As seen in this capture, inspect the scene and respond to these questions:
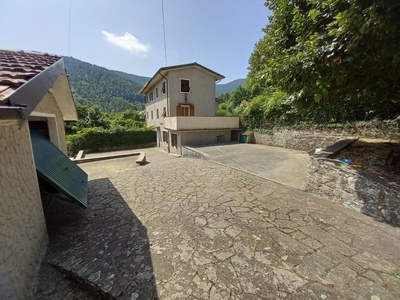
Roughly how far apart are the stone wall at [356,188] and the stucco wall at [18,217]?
616 cm

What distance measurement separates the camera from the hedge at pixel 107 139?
56.7 ft

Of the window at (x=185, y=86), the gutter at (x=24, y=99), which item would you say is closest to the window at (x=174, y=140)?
the window at (x=185, y=86)

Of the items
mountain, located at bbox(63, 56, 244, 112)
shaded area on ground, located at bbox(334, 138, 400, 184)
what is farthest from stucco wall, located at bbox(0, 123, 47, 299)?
mountain, located at bbox(63, 56, 244, 112)

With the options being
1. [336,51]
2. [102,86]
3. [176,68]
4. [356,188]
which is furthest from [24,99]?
[102,86]

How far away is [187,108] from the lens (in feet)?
58.0

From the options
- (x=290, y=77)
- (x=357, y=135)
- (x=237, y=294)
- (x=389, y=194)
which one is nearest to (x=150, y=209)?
(x=237, y=294)

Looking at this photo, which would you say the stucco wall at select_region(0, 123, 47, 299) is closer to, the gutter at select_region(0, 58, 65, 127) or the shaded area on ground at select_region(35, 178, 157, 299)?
the shaded area on ground at select_region(35, 178, 157, 299)

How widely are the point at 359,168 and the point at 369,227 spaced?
59.0 inches

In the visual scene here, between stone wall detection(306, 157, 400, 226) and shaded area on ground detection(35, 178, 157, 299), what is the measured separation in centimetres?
467

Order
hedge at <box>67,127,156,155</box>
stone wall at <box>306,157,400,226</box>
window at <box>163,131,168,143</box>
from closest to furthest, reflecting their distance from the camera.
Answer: stone wall at <box>306,157,400,226</box>, hedge at <box>67,127,156,155</box>, window at <box>163,131,168,143</box>

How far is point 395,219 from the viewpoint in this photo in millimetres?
3396

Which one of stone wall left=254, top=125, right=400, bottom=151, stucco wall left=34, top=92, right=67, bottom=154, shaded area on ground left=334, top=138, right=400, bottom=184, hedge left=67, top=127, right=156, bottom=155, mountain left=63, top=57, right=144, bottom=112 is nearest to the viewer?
shaded area on ground left=334, top=138, right=400, bottom=184

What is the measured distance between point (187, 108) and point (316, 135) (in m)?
11.6

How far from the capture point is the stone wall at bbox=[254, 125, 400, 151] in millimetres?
7996
